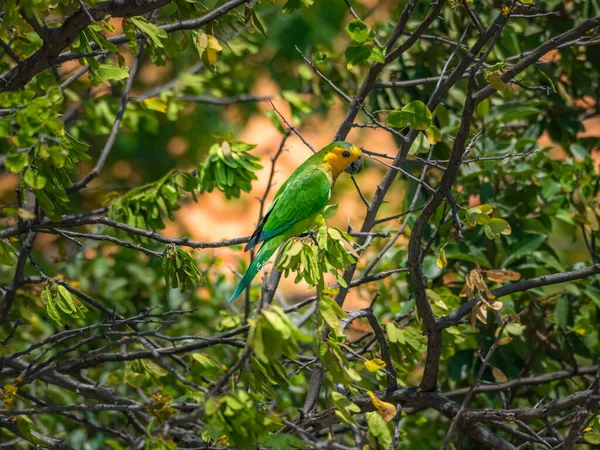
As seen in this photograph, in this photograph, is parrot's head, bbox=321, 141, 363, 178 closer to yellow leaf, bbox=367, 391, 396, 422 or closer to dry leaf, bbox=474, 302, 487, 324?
dry leaf, bbox=474, 302, 487, 324

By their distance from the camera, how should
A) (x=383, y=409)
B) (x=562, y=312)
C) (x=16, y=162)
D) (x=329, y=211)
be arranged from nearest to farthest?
(x=16, y=162) → (x=383, y=409) → (x=329, y=211) → (x=562, y=312)

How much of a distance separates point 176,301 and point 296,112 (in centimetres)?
125

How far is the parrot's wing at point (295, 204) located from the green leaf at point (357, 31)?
882 millimetres

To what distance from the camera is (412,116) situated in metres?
2.12

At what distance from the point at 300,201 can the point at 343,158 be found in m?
0.34

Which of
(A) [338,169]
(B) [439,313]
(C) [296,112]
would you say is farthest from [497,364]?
(C) [296,112]

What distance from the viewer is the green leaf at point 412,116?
2109 millimetres

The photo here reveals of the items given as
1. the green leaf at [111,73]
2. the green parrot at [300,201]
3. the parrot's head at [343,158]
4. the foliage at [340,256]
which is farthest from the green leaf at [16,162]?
the parrot's head at [343,158]

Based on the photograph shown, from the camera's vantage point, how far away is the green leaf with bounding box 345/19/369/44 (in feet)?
7.36

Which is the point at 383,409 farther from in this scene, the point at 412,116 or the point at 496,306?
the point at 412,116

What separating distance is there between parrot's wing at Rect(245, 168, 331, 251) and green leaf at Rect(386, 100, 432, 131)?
89 centimetres

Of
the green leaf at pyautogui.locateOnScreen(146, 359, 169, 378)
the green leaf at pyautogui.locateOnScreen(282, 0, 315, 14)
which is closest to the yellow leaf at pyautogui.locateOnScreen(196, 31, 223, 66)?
the green leaf at pyautogui.locateOnScreen(282, 0, 315, 14)

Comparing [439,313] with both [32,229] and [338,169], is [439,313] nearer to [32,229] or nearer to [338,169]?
[338,169]

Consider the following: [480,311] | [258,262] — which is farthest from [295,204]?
[480,311]
